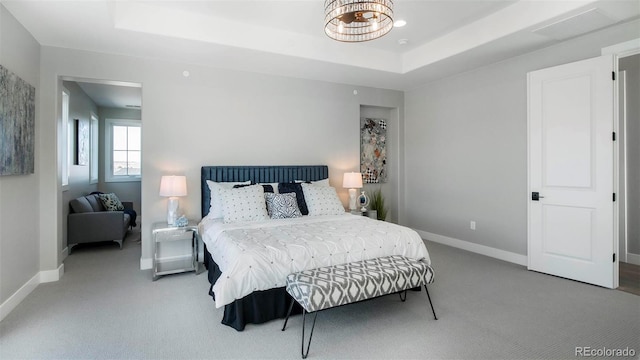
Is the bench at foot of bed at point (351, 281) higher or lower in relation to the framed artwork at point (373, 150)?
lower

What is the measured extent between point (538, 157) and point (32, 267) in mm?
5673

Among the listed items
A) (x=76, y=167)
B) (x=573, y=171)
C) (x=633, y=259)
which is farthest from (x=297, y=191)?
(x=633, y=259)

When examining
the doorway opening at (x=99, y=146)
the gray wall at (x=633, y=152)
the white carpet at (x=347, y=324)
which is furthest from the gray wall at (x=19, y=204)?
the gray wall at (x=633, y=152)

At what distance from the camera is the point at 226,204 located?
3.91m

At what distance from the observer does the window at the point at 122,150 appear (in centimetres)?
789

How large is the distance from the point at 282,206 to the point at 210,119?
1588mm

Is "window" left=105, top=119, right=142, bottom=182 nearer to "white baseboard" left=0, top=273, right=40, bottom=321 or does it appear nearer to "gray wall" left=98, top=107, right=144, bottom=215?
"gray wall" left=98, top=107, right=144, bottom=215

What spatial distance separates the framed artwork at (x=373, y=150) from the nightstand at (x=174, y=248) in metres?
3.05

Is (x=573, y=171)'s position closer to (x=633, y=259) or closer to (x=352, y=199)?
(x=633, y=259)

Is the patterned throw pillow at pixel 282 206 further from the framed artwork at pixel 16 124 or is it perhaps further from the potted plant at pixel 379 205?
the framed artwork at pixel 16 124

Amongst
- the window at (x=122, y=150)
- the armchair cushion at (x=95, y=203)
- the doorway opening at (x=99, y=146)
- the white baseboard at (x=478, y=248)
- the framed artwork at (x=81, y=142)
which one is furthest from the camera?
the window at (x=122, y=150)

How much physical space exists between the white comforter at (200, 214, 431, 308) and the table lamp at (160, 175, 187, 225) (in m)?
0.49

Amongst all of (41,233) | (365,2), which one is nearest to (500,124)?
(365,2)

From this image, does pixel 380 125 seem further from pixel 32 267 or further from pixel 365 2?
pixel 32 267
